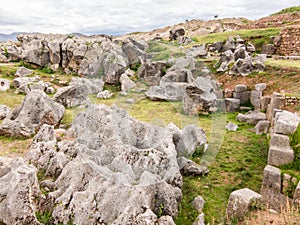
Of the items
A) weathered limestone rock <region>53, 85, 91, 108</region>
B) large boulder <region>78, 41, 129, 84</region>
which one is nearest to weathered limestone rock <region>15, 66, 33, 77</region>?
large boulder <region>78, 41, 129, 84</region>

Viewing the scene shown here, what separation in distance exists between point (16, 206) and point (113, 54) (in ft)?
47.8

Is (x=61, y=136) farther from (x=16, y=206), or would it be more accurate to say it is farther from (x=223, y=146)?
(x=223, y=146)

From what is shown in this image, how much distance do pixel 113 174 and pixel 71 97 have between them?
8.88 m

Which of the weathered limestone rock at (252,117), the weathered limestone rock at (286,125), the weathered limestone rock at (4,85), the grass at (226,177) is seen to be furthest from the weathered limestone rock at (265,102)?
the weathered limestone rock at (4,85)

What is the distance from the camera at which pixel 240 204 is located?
194 inches

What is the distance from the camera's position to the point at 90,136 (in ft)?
20.5

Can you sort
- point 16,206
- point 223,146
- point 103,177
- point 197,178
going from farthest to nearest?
1. point 223,146
2. point 197,178
3. point 103,177
4. point 16,206

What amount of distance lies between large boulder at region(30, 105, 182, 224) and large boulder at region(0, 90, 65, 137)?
2.83 meters

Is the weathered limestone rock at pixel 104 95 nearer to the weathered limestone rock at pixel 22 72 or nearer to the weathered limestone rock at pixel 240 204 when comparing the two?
the weathered limestone rock at pixel 22 72

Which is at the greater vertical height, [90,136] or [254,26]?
[254,26]

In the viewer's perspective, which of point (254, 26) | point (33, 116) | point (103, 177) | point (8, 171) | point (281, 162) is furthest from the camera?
point (254, 26)

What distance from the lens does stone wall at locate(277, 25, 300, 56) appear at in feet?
58.3

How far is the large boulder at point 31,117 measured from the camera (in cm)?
875

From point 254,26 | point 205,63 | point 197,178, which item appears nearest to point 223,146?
point 197,178
